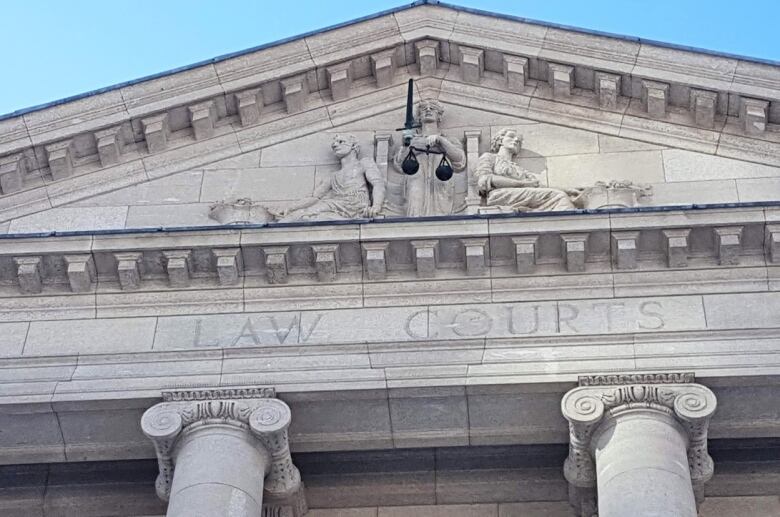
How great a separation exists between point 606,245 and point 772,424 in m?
2.67

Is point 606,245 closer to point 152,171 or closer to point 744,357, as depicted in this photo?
point 744,357

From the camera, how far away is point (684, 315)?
19.7 m

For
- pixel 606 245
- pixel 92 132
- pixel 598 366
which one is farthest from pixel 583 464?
pixel 92 132

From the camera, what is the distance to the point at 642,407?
61.5ft

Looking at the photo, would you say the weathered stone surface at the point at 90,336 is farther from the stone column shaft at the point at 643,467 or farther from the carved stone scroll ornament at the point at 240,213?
the stone column shaft at the point at 643,467

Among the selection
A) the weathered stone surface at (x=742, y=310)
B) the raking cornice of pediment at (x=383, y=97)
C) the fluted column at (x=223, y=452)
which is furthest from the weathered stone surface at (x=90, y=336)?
the weathered stone surface at (x=742, y=310)

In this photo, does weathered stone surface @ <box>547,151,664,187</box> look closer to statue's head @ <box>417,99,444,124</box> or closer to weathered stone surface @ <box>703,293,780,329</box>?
statue's head @ <box>417,99,444,124</box>

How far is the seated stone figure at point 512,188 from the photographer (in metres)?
21.2

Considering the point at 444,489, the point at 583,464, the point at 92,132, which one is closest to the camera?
the point at 583,464

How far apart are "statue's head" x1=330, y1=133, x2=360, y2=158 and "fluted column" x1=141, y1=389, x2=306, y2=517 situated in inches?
168

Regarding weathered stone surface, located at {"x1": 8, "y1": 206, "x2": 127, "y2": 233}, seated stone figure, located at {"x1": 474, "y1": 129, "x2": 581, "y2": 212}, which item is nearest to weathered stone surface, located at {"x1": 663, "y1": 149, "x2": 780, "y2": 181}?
seated stone figure, located at {"x1": 474, "y1": 129, "x2": 581, "y2": 212}

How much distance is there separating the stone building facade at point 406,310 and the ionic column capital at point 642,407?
3 centimetres

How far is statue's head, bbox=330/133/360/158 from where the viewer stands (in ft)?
73.8

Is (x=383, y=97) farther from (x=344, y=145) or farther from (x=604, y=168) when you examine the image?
(x=604, y=168)
